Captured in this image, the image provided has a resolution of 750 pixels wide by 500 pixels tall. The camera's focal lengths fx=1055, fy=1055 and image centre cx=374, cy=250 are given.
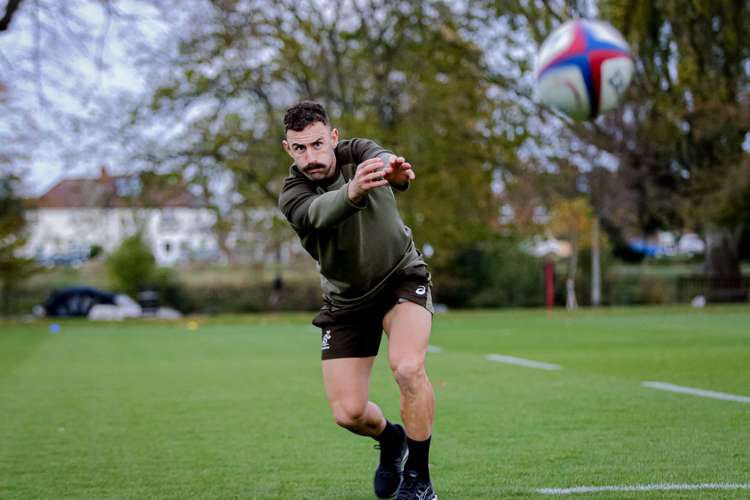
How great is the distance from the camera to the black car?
3678 cm

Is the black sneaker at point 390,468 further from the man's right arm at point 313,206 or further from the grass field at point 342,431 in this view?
the man's right arm at point 313,206

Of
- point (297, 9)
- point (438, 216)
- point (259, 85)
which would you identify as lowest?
point (438, 216)

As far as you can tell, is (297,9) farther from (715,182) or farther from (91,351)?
(91,351)

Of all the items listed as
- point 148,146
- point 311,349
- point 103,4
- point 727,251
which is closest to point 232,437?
point 311,349

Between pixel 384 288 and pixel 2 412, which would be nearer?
pixel 384 288

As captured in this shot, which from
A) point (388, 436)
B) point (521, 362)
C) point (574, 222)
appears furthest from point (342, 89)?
point (388, 436)

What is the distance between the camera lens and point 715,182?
31.2 m

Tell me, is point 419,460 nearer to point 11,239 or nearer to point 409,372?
point 409,372

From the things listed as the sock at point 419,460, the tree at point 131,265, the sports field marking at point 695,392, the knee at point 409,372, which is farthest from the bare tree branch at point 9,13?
the sock at point 419,460

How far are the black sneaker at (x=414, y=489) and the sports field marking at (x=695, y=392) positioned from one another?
4.26m

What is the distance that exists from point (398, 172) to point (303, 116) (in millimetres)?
815

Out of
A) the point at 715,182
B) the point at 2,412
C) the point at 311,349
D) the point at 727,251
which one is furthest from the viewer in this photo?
the point at 727,251

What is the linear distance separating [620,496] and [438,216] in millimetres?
29226

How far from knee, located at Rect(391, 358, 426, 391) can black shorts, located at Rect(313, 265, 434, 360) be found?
401 millimetres
